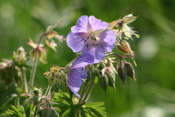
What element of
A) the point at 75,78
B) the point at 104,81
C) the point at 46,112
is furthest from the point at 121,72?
the point at 46,112

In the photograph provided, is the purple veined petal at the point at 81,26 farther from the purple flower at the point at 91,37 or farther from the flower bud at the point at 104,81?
the flower bud at the point at 104,81

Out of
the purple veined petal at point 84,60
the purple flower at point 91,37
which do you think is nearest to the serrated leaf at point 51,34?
the purple flower at point 91,37

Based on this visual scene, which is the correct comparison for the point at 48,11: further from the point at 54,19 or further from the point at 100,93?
the point at 100,93

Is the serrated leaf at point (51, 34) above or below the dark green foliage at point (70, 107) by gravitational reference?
above

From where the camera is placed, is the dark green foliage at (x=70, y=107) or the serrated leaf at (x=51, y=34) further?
the serrated leaf at (x=51, y=34)

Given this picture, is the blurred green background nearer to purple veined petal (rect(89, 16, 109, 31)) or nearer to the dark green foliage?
the dark green foliage

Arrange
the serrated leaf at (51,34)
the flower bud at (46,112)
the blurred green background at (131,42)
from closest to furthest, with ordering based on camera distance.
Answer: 1. the flower bud at (46,112)
2. the serrated leaf at (51,34)
3. the blurred green background at (131,42)

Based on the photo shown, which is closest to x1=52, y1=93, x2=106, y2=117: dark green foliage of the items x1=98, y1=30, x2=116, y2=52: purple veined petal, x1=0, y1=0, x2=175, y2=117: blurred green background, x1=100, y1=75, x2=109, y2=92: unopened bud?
x1=100, y1=75, x2=109, y2=92: unopened bud

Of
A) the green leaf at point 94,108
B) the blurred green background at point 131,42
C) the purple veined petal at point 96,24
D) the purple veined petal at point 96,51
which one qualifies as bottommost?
the green leaf at point 94,108
